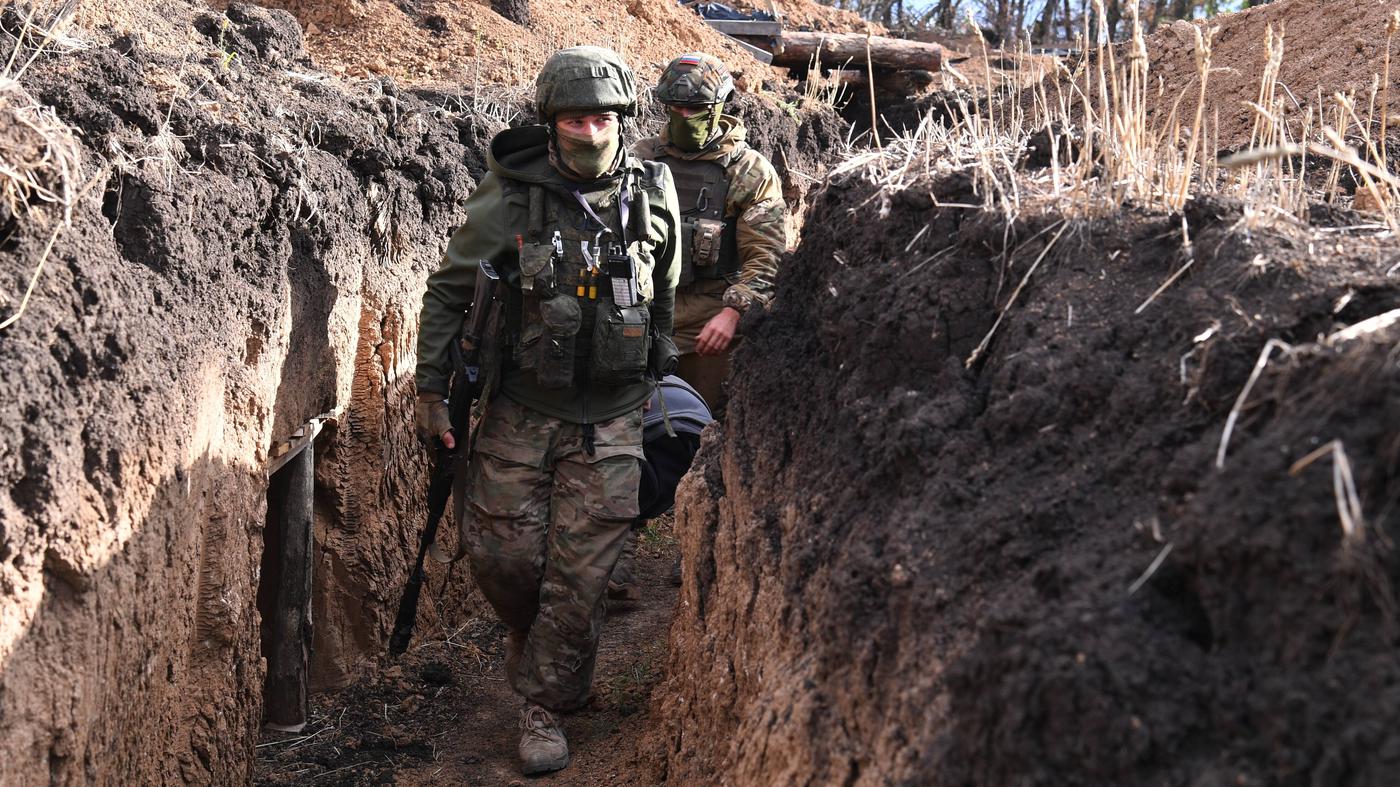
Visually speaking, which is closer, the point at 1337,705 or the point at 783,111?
the point at 1337,705

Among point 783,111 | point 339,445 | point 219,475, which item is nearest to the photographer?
point 219,475

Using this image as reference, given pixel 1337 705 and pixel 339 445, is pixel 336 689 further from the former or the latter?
pixel 1337 705

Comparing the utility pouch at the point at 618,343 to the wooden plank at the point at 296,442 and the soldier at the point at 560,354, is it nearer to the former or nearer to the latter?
the soldier at the point at 560,354

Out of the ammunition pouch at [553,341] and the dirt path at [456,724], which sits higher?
the ammunition pouch at [553,341]

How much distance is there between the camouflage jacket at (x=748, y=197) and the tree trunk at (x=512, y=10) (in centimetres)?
573

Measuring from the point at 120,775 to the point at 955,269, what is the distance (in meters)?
2.59

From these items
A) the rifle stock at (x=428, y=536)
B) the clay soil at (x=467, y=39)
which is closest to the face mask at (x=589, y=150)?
the rifle stock at (x=428, y=536)

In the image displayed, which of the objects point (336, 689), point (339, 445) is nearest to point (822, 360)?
point (339, 445)

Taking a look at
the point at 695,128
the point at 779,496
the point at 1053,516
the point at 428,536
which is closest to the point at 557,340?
the point at 428,536

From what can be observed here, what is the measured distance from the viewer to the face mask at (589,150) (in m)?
4.44

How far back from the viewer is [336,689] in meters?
5.48

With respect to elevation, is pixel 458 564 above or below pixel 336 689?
above

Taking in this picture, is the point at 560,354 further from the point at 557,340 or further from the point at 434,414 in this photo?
the point at 434,414

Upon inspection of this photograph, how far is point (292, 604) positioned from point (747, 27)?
11.8 meters
